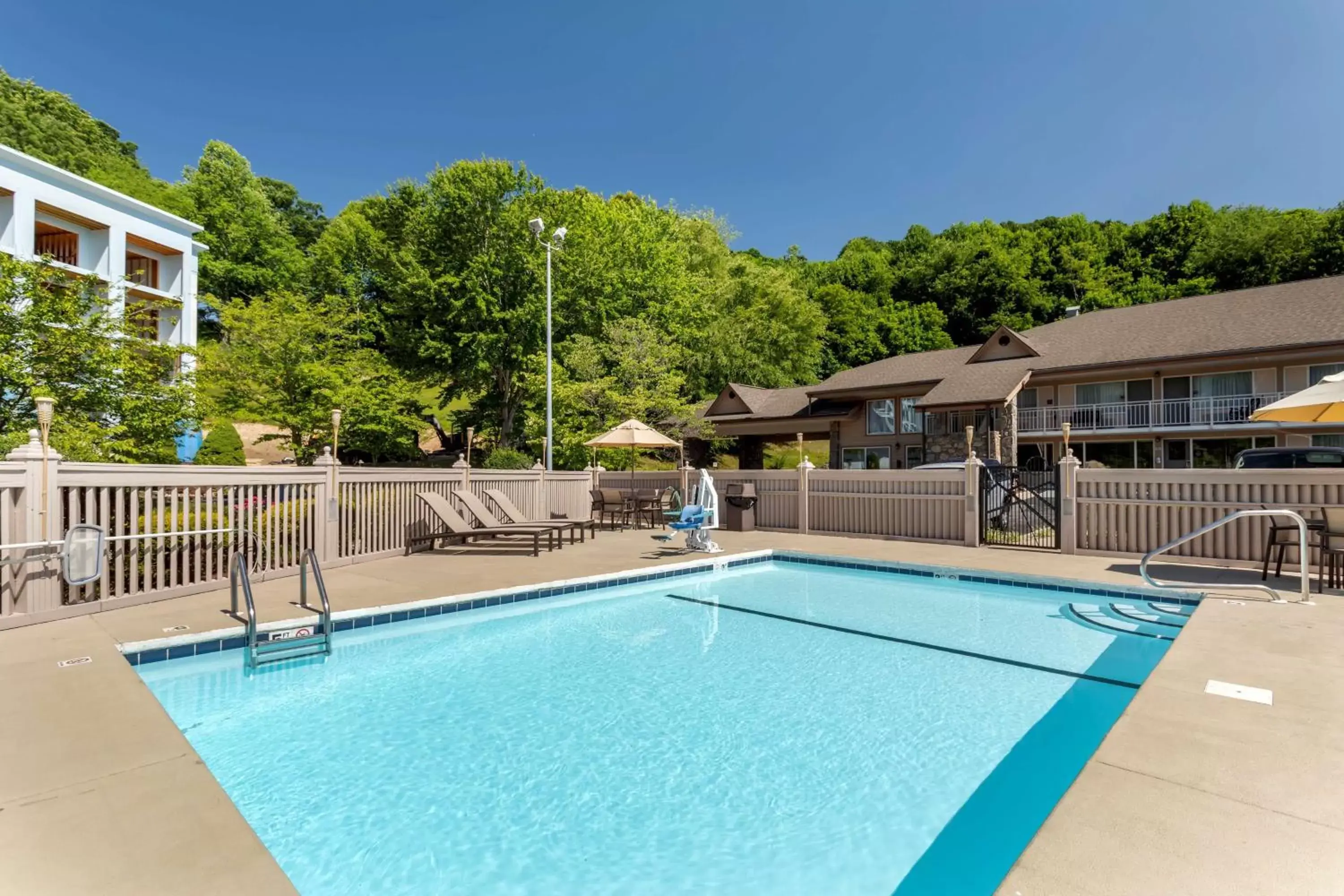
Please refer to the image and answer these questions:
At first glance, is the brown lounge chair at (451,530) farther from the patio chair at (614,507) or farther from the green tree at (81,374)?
the green tree at (81,374)

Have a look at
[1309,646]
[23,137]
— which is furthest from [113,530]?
[23,137]

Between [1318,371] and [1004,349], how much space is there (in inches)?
343

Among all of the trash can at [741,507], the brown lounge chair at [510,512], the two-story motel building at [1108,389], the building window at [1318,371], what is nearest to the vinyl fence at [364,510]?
the brown lounge chair at [510,512]

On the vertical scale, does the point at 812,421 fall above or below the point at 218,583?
above

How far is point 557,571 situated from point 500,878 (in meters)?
5.70

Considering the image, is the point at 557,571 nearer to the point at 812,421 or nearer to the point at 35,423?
the point at 35,423

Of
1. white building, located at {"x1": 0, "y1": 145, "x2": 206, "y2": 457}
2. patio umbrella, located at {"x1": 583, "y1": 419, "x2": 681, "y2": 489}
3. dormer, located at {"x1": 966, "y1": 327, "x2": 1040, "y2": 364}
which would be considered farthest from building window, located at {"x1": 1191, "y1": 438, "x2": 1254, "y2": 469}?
white building, located at {"x1": 0, "y1": 145, "x2": 206, "y2": 457}

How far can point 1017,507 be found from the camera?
1062cm

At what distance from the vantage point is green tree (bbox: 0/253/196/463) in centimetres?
1001

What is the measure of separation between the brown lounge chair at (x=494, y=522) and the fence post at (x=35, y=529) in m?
5.08

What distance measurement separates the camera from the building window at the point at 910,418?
24844 millimetres

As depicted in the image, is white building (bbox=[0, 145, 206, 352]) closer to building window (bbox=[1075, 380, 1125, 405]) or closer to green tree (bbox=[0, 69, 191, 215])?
green tree (bbox=[0, 69, 191, 215])

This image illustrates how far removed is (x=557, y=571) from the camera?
27.1ft

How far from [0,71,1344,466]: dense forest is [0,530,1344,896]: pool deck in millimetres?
11770
